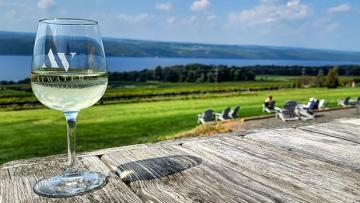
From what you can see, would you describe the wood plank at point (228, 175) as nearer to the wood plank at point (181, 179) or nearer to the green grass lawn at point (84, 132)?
the wood plank at point (181, 179)

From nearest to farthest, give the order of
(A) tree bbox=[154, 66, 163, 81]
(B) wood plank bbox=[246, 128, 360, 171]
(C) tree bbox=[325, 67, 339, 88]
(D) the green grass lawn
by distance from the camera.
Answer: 1. (B) wood plank bbox=[246, 128, 360, 171]
2. (D) the green grass lawn
3. (C) tree bbox=[325, 67, 339, 88]
4. (A) tree bbox=[154, 66, 163, 81]

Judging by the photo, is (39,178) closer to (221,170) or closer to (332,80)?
(221,170)

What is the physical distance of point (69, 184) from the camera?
132cm

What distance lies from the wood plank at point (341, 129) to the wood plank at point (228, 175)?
49cm

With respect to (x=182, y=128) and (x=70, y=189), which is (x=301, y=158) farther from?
(x=182, y=128)

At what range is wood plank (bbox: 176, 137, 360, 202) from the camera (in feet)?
4.15

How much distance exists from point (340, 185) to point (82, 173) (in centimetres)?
86

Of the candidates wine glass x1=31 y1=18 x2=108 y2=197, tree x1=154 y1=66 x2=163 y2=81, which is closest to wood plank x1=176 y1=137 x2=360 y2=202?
wine glass x1=31 y1=18 x2=108 y2=197

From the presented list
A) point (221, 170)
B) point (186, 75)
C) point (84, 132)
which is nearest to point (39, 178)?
point (221, 170)

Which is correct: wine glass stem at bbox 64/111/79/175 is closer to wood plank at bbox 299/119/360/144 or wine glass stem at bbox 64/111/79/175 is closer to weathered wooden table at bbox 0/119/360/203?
weathered wooden table at bbox 0/119/360/203

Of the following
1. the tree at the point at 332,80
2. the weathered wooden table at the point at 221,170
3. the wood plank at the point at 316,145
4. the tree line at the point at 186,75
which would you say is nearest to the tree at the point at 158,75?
the tree line at the point at 186,75

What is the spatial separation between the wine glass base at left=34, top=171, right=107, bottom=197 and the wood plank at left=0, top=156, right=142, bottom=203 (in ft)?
0.07

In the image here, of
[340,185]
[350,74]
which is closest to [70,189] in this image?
[340,185]

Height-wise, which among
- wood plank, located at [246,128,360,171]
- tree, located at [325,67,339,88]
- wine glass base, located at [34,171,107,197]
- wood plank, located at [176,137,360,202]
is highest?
wood plank, located at [246,128,360,171]
